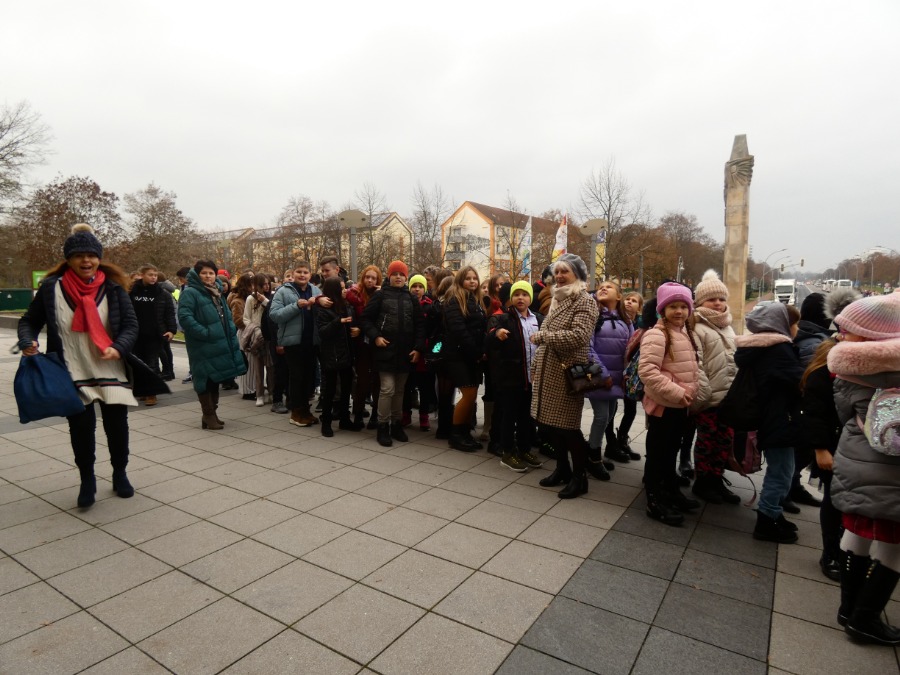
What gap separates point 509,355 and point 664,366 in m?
1.55

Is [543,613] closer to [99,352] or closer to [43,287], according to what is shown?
[99,352]

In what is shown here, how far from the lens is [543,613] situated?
9.18 ft

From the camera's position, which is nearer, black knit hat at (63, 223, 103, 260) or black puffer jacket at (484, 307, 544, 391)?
black knit hat at (63, 223, 103, 260)

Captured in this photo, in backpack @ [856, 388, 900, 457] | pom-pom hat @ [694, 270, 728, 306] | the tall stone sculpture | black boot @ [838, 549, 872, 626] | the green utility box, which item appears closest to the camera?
backpack @ [856, 388, 900, 457]

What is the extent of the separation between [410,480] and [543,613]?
216cm

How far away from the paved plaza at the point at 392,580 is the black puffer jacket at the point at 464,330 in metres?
1.25

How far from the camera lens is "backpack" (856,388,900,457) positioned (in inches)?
91.2

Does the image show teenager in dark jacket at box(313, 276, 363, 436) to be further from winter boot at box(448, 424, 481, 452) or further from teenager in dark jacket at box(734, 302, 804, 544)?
teenager in dark jacket at box(734, 302, 804, 544)

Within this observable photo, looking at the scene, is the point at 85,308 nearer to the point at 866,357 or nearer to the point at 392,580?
the point at 392,580

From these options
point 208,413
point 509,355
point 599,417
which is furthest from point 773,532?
point 208,413

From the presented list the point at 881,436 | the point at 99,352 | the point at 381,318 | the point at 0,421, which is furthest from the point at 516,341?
the point at 0,421

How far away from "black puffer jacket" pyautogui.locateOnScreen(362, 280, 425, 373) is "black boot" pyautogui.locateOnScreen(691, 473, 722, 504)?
10.00ft

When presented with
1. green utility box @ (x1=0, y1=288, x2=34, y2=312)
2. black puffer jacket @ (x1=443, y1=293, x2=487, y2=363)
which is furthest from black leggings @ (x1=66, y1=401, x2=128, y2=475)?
green utility box @ (x1=0, y1=288, x2=34, y2=312)

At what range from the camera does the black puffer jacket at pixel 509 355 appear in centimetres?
507
